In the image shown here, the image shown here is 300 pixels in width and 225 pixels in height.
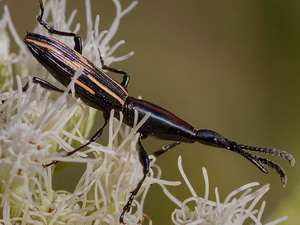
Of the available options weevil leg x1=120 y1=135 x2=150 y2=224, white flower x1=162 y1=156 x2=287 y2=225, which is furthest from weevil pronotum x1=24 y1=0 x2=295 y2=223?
white flower x1=162 y1=156 x2=287 y2=225

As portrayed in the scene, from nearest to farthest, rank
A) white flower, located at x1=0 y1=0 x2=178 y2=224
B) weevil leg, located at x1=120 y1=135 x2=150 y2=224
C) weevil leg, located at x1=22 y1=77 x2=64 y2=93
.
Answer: white flower, located at x1=0 y1=0 x2=178 y2=224 → weevil leg, located at x1=120 y1=135 x2=150 y2=224 → weevil leg, located at x1=22 y1=77 x2=64 y2=93

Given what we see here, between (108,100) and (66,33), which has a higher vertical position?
(66,33)

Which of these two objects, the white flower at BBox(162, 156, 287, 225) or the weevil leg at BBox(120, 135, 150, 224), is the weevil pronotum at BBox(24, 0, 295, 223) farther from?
the white flower at BBox(162, 156, 287, 225)

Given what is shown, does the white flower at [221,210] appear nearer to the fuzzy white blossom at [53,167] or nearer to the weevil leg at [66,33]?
the fuzzy white blossom at [53,167]

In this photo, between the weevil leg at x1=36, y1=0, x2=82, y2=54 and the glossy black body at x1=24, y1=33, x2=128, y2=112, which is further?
the weevil leg at x1=36, y1=0, x2=82, y2=54

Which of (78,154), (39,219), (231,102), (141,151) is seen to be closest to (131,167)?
(141,151)

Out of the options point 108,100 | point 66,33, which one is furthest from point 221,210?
point 66,33

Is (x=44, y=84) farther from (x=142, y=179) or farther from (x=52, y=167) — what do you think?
(x=142, y=179)

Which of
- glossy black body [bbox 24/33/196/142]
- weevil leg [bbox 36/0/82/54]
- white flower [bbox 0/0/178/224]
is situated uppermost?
weevil leg [bbox 36/0/82/54]
